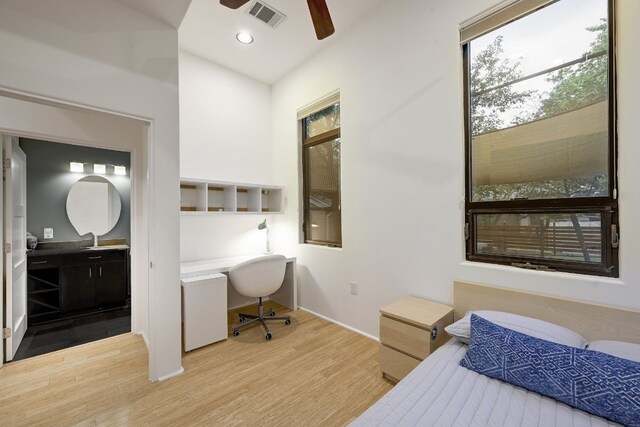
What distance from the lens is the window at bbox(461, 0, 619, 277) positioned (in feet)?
4.99

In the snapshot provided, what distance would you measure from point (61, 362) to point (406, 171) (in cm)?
354

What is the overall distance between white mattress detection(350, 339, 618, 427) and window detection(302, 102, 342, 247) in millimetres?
1899

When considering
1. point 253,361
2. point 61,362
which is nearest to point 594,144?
point 253,361

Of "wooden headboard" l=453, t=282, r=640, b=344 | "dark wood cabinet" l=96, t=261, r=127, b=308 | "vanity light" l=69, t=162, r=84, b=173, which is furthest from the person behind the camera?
"vanity light" l=69, t=162, r=84, b=173

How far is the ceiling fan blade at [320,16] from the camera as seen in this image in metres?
1.48

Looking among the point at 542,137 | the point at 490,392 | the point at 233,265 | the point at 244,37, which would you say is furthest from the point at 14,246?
the point at 542,137

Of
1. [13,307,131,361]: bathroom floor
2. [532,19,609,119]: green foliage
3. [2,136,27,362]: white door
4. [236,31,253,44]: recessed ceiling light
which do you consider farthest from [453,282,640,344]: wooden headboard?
[2,136,27,362]: white door

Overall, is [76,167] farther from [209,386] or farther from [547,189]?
[547,189]

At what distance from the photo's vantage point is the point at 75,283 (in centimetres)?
335

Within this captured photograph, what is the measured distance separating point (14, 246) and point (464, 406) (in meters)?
3.78

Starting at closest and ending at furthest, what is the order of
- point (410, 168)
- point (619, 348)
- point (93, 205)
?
point (619, 348) < point (410, 168) < point (93, 205)

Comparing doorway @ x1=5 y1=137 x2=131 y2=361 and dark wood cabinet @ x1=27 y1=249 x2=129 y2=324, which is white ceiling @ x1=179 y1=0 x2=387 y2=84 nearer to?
doorway @ x1=5 y1=137 x2=131 y2=361

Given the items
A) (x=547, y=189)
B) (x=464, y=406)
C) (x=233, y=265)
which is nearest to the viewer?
(x=464, y=406)

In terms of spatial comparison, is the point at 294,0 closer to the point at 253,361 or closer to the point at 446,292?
the point at 446,292
